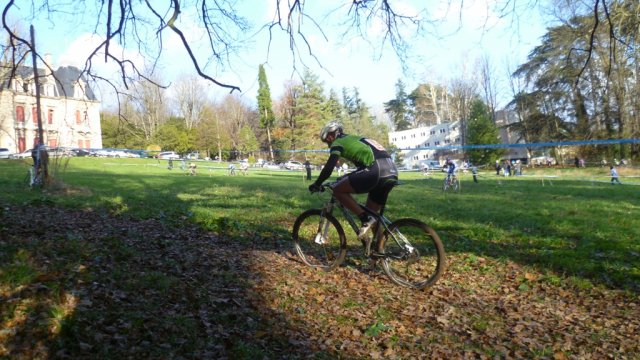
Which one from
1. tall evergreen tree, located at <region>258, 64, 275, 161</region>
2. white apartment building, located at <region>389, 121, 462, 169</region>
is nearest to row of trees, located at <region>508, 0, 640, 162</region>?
white apartment building, located at <region>389, 121, 462, 169</region>

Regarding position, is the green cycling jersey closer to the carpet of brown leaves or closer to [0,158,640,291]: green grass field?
the carpet of brown leaves

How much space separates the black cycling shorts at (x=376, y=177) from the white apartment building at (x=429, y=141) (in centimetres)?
7131

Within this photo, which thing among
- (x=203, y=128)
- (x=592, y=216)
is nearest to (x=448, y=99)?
(x=203, y=128)

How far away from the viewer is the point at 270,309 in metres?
4.67

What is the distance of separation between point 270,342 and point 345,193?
8.22 feet

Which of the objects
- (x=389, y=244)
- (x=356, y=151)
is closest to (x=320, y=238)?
(x=389, y=244)

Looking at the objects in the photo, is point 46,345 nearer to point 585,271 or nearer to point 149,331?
point 149,331

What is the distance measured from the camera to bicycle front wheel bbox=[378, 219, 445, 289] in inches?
209

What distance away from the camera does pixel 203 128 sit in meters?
61.9

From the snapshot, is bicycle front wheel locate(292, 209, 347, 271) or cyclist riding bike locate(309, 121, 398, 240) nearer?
cyclist riding bike locate(309, 121, 398, 240)

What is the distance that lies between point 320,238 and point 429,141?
8573 centimetres

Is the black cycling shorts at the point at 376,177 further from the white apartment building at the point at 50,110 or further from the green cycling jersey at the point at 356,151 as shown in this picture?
the white apartment building at the point at 50,110

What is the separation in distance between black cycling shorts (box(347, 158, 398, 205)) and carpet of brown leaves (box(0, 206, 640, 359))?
128 cm

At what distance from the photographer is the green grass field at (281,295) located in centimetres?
369
